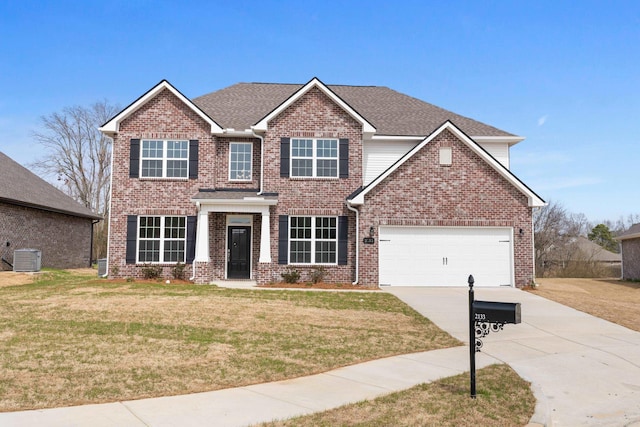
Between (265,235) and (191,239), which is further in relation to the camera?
(191,239)

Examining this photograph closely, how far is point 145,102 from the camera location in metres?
20.8

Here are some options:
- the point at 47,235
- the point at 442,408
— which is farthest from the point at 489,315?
the point at 47,235

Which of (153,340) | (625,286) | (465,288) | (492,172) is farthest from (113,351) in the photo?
(625,286)

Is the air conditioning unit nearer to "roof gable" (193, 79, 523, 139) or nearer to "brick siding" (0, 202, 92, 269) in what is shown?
"brick siding" (0, 202, 92, 269)

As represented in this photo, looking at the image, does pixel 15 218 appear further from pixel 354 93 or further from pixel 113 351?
pixel 113 351

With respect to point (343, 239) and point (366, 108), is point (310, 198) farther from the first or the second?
point (366, 108)

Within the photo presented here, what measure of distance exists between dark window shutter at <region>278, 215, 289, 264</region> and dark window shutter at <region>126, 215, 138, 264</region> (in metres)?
5.65

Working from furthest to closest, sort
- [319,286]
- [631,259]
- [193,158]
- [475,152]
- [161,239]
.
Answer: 1. [631,259]
2. [193,158]
3. [161,239]
4. [475,152]
5. [319,286]

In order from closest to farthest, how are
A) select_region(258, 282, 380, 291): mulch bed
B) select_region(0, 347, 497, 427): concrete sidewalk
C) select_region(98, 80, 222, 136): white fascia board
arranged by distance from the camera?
select_region(0, 347, 497, 427): concrete sidewalk, select_region(258, 282, 380, 291): mulch bed, select_region(98, 80, 222, 136): white fascia board

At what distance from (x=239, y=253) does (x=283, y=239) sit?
82.8 inches

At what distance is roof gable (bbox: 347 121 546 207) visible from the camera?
63.4 feet

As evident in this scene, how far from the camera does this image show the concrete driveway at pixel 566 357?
6.23 m

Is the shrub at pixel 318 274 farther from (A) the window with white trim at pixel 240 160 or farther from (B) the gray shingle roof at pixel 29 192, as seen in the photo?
(B) the gray shingle roof at pixel 29 192

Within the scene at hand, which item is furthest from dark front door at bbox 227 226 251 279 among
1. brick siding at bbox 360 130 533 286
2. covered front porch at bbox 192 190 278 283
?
brick siding at bbox 360 130 533 286
